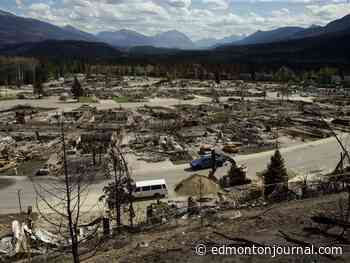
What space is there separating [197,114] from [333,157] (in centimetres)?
2203

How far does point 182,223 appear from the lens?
11.7 meters

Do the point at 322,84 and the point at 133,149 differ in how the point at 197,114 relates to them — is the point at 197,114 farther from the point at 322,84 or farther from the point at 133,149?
the point at 322,84

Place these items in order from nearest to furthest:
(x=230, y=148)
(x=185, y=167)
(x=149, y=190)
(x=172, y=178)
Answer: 1. (x=149, y=190)
2. (x=172, y=178)
3. (x=185, y=167)
4. (x=230, y=148)

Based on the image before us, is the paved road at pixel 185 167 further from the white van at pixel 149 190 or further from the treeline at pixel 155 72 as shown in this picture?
the treeline at pixel 155 72

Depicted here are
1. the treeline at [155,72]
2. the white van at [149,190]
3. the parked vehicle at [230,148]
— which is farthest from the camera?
the treeline at [155,72]

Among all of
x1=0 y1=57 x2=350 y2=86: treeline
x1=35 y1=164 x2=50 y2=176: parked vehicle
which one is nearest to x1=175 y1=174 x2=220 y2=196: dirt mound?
x1=35 y1=164 x2=50 y2=176: parked vehicle

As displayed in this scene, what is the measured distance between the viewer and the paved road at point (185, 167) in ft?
66.3

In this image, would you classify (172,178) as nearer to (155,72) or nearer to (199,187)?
(199,187)

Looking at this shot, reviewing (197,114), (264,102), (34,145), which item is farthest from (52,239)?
(264,102)

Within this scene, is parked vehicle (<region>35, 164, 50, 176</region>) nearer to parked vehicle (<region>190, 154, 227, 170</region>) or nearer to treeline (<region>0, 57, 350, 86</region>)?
parked vehicle (<region>190, 154, 227, 170</region>)

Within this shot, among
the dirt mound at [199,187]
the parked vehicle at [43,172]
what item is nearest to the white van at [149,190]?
the dirt mound at [199,187]

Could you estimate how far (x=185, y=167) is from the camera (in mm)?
25531

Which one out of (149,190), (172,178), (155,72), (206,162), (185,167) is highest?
(155,72)

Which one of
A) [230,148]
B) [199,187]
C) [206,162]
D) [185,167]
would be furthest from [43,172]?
[230,148]
